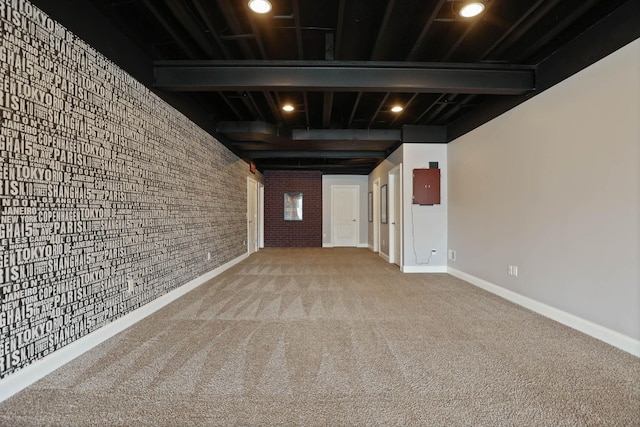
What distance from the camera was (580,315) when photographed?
261 centimetres

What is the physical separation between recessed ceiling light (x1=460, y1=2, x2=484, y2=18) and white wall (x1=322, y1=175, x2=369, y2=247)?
288 inches

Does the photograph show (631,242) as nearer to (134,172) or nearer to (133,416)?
(133,416)

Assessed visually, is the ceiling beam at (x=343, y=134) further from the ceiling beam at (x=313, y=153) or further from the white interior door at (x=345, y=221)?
the white interior door at (x=345, y=221)

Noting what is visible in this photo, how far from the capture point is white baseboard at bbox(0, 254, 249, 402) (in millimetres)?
1689

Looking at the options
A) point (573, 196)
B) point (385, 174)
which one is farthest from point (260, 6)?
point (385, 174)

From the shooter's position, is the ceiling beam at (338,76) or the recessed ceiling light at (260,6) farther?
the ceiling beam at (338,76)

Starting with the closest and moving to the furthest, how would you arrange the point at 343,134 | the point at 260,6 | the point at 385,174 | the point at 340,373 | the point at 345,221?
the point at 340,373 → the point at 260,6 → the point at 343,134 → the point at 385,174 → the point at 345,221

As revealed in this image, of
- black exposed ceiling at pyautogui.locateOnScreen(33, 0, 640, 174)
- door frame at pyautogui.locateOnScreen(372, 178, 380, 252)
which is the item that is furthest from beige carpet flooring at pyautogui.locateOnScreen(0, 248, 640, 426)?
door frame at pyautogui.locateOnScreen(372, 178, 380, 252)

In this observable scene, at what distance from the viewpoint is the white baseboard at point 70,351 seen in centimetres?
169

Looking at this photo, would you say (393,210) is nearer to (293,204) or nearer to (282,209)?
(293,204)

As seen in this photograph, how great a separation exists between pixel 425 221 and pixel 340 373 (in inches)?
149

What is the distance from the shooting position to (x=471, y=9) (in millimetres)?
2266

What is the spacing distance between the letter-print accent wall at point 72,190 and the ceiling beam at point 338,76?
0.47 meters

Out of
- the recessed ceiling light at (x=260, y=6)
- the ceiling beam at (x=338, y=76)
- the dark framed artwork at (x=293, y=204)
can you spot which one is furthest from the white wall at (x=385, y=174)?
the recessed ceiling light at (x=260, y=6)
